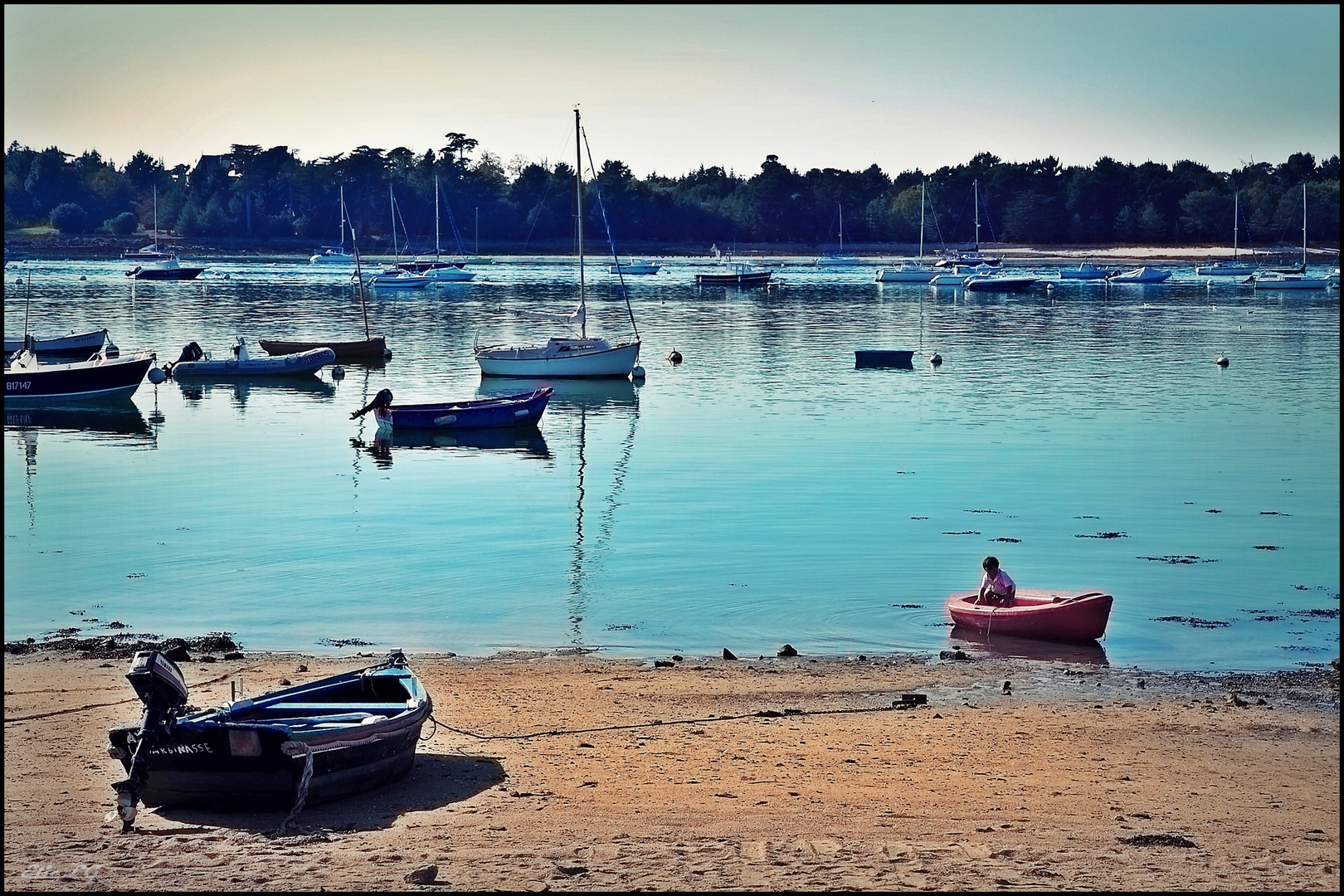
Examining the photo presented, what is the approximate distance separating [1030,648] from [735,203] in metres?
176

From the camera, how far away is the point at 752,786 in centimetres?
1240

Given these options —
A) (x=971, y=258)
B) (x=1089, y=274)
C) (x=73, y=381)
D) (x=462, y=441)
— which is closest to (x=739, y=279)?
(x=1089, y=274)

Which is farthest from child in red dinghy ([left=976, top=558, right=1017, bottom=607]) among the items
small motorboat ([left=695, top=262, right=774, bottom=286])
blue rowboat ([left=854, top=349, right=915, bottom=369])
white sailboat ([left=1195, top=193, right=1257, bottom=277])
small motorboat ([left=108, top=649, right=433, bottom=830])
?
white sailboat ([left=1195, top=193, right=1257, bottom=277])

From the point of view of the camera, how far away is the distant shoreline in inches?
6693

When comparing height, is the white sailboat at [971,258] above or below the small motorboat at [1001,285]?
above

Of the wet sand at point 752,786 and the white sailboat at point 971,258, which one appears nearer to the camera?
the wet sand at point 752,786

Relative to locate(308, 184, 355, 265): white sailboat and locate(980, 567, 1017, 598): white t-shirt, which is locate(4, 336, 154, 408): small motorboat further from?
locate(308, 184, 355, 265): white sailboat

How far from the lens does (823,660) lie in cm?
1736

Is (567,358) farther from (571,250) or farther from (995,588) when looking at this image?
(571,250)

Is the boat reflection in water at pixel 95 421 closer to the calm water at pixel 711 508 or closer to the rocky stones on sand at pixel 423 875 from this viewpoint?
the calm water at pixel 711 508

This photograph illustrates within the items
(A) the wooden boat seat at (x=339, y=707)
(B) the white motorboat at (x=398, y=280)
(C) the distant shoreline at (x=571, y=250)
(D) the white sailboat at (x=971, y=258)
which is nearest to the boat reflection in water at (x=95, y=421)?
(A) the wooden boat seat at (x=339, y=707)

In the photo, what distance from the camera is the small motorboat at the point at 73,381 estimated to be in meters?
44.4

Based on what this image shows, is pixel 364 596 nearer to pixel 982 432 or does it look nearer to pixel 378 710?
pixel 378 710

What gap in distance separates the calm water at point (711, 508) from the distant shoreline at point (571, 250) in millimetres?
110867
